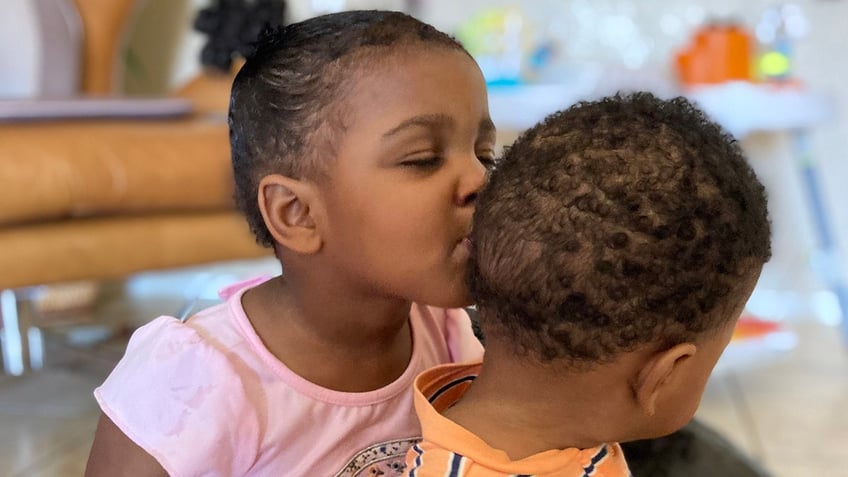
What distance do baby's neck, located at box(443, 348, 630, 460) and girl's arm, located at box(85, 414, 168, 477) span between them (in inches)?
8.7

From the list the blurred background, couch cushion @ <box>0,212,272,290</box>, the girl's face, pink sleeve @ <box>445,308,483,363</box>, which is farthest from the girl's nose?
couch cushion @ <box>0,212,272,290</box>

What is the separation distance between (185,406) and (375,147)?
0.22 meters

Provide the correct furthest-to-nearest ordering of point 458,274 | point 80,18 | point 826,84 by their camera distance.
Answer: point 826,84
point 80,18
point 458,274

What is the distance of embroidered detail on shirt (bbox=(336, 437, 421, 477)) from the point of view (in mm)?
644

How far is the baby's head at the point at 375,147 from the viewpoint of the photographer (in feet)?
1.91

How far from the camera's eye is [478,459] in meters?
0.48

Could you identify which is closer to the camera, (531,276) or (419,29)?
(531,276)

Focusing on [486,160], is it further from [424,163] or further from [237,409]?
[237,409]

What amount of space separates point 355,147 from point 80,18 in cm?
145

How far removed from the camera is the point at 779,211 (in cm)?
210

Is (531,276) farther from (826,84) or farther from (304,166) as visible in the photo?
(826,84)

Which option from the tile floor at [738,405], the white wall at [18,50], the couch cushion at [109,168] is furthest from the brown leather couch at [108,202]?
the white wall at [18,50]

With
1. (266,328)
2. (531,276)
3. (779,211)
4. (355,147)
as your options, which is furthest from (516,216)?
(779,211)

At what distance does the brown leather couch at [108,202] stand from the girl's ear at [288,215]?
0.72 m
